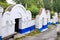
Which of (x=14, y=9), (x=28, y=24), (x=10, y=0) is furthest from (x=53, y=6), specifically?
(x=14, y=9)

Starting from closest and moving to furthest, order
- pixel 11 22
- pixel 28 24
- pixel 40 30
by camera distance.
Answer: pixel 11 22 → pixel 28 24 → pixel 40 30

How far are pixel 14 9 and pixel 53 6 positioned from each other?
94.0ft

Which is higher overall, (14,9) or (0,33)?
(14,9)

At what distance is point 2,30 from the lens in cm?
1477

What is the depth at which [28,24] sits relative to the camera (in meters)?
19.6

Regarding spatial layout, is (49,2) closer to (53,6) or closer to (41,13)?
(53,6)

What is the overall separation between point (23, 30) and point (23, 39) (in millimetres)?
1816

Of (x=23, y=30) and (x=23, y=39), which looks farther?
(x=23, y=30)

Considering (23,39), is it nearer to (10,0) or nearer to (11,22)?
(11,22)

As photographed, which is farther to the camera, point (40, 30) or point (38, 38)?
point (40, 30)

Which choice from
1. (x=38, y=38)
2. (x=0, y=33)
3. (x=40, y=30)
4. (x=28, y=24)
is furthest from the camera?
(x=40, y=30)

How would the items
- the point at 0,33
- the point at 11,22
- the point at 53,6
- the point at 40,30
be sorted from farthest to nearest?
the point at 53,6 < the point at 40,30 < the point at 11,22 < the point at 0,33

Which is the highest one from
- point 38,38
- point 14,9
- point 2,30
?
point 14,9

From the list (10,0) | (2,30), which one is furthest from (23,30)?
(10,0)
